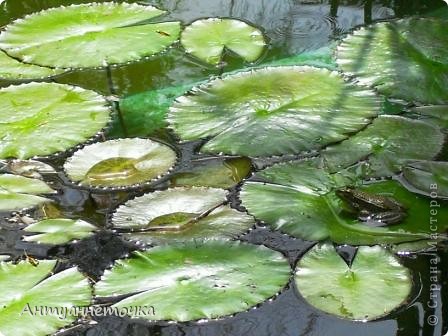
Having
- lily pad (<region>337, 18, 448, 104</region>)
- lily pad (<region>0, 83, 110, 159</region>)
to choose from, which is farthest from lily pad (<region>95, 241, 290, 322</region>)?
lily pad (<region>337, 18, 448, 104</region>)

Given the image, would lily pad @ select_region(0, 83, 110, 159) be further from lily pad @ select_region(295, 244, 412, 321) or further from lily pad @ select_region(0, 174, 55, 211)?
lily pad @ select_region(295, 244, 412, 321)

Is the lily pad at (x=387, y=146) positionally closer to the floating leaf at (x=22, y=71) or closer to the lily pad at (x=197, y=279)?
the lily pad at (x=197, y=279)

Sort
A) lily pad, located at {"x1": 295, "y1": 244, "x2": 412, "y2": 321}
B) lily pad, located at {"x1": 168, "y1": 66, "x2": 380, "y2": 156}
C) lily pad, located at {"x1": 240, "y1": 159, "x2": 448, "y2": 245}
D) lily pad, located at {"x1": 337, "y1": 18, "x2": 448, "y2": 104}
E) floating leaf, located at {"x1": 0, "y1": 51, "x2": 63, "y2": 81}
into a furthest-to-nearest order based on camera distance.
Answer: floating leaf, located at {"x1": 0, "y1": 51, "x2": 63, "y2": 81} → lily pad, located at {"x1": 337, "y1": 18, "x2": 448, "y2": 104} → lily pad, located at {"x1": 168, "y1": 66, "x2": 380, "y2": 156} → lily pad, located at {"x1": 240, "y1": 159, "x2": 448, "y2": 245} → lily pad, located at {"x1": 295, "y1": 244, "x2": 412, "y2": 321}

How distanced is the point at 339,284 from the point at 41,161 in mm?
886

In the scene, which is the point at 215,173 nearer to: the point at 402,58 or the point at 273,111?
the point at 273,111

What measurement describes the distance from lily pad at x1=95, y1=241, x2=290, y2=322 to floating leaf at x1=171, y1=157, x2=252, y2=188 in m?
0.23

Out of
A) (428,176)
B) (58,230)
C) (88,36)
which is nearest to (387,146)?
(428,176)

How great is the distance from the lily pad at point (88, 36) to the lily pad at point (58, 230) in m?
0.73

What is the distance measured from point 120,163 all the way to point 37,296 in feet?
1.55

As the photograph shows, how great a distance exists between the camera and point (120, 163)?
1854mm

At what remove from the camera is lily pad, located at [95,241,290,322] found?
1438 millimetres

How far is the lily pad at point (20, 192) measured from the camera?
176cm

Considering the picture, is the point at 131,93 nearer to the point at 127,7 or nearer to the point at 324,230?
the point at 127,7

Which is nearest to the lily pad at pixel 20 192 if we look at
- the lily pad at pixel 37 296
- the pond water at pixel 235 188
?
the pond water at pixel 235 188
